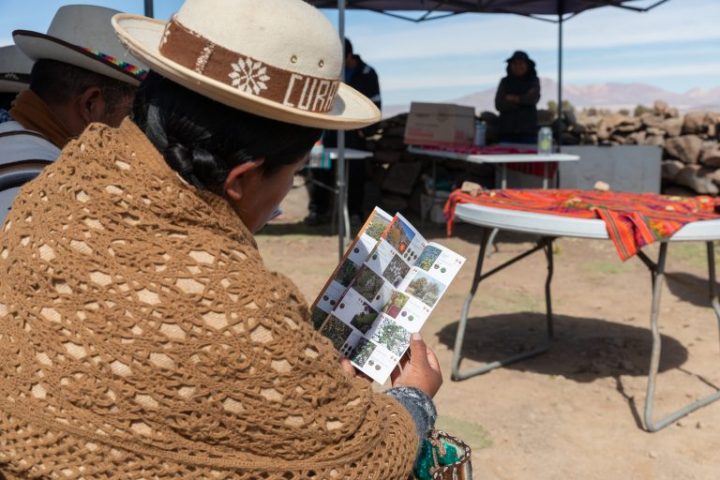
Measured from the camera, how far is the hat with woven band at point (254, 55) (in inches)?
45.5

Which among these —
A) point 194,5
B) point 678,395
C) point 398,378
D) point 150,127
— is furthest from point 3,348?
point 678,395

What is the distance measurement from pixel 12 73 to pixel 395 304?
1.74m

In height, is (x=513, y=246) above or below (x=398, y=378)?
below

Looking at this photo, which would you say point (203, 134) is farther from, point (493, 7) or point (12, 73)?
point (493, 7)

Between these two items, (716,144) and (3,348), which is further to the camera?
(716,144)

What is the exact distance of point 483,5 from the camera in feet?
30.4

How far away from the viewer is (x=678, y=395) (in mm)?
3742

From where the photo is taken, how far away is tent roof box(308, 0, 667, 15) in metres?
9.02

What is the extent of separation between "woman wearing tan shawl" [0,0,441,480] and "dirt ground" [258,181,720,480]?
207cm

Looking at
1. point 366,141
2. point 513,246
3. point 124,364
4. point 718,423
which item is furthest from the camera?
point 366,141

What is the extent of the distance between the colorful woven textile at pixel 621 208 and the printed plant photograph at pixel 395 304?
5.17ft

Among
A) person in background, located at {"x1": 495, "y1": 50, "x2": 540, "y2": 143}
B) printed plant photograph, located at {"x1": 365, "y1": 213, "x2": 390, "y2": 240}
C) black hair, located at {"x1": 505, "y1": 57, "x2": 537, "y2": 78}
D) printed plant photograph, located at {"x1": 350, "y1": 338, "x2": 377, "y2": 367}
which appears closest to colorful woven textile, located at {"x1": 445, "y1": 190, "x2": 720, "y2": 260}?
printed plant photograph, located at {"x1": 365, "y1": 213, "x2": 390, "y2": 240}

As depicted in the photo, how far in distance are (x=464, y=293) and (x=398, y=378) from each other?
405 cm

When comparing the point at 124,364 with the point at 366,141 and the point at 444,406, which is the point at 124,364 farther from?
the point at 366,141
